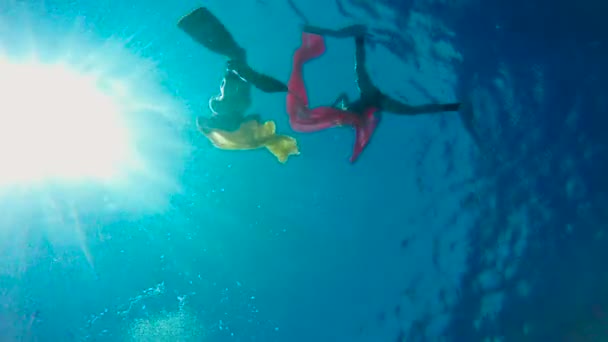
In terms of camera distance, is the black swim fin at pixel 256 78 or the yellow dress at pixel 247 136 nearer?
the black swim fin at pixel 256 78

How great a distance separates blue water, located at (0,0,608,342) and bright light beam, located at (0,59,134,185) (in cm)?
51

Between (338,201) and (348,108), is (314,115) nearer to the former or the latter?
(348,108)

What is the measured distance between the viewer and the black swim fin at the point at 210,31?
520cm

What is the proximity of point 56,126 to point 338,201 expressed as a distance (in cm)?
790

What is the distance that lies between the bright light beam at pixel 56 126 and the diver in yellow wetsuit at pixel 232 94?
5146 mm

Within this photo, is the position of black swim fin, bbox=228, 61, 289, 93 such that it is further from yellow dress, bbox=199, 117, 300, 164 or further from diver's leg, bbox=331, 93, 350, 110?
diver's leg, bbox=331, 93, 350, 110

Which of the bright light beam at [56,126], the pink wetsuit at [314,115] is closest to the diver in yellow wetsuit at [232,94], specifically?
the pink wetsuit at [314,115]

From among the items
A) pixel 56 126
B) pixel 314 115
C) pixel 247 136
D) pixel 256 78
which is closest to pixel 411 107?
pixel 314 115

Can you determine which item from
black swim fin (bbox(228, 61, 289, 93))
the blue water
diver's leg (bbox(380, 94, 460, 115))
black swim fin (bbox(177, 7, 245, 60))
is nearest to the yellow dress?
black swim fin (bbox(228, 61, 289, 93))

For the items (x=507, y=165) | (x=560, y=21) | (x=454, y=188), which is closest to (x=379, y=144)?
(x=454, y=188)

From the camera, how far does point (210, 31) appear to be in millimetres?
5414

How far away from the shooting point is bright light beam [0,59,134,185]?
908 centimetres

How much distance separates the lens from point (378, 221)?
39.1 feet

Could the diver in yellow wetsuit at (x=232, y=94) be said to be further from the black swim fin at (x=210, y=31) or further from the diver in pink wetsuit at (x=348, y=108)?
the diver in pink wetsuit at (x=348, y=108)
